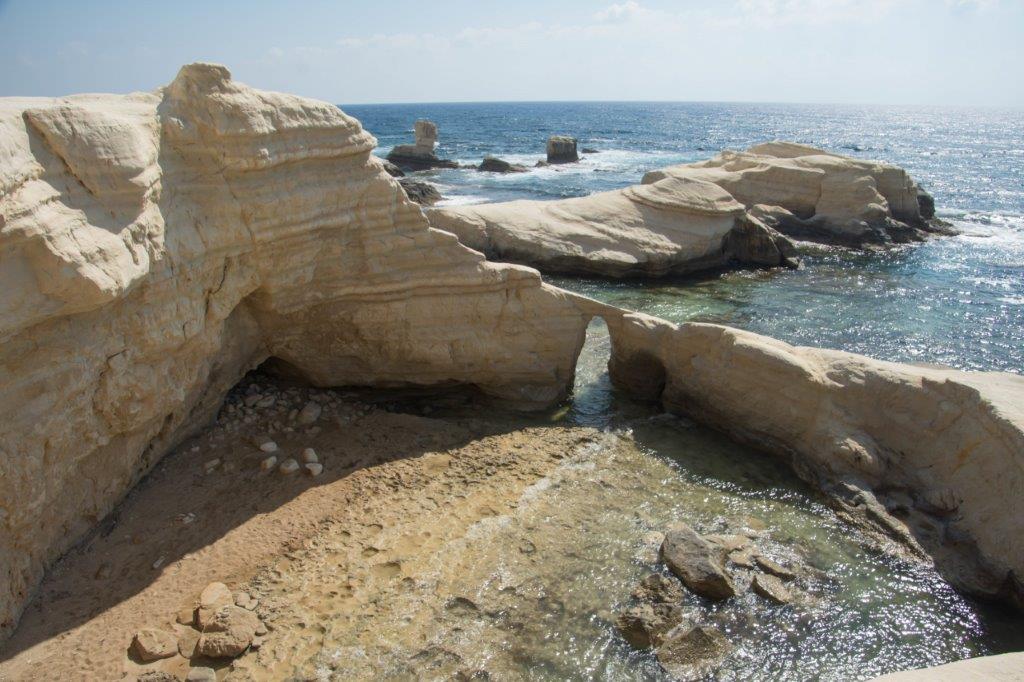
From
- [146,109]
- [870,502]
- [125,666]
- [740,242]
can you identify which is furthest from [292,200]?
[740,242]

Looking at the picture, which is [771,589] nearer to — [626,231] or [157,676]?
[157,676]

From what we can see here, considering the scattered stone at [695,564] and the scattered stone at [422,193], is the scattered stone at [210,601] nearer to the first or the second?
the scattered stone at [695,564]

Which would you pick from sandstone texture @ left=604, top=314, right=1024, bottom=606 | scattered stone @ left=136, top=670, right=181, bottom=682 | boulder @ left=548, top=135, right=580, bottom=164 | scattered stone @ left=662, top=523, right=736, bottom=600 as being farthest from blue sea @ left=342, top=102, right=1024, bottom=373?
scattered stone @ left=136, top=670, right=181, bottom=682

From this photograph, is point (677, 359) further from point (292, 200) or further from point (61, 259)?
point (61, 259)

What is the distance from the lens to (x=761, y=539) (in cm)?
648

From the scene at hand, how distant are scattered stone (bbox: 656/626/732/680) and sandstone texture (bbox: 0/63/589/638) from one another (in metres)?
3.90

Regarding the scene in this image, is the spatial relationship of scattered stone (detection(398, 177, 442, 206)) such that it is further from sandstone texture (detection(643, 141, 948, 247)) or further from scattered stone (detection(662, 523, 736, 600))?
scattered stone (detection(662, 523, 736, 600))

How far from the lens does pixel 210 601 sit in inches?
200

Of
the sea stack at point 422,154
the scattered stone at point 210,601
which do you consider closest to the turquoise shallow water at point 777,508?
the scattered stone at point 210,601

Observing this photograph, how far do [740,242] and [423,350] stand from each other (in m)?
12.8

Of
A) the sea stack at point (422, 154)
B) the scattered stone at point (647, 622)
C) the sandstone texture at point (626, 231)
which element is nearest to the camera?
the scattered stone at point (647, 622)

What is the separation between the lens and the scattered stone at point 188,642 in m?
4.72

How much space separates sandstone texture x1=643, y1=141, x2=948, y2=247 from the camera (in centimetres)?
2123

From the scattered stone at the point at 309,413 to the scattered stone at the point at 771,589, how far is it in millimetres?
4952
